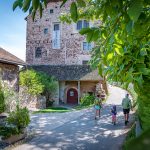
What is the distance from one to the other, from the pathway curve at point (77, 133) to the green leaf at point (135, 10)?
1182cm

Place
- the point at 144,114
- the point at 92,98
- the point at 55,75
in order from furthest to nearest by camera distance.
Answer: the point at 55,75 → the point at 92,98 → the point at 144,114

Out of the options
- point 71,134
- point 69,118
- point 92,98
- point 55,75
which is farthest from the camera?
point 55,75

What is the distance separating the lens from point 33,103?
29.3 metres

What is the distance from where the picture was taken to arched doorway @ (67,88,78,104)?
35.6 meters

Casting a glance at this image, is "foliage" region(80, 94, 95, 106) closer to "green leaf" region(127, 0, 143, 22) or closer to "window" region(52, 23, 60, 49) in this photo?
"window" region(52, 23, 60, 49)

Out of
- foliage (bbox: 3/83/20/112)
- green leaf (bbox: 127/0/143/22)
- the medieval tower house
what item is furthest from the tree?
the medieval tower house

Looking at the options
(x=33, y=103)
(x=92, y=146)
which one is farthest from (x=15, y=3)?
(x=33, y=103)

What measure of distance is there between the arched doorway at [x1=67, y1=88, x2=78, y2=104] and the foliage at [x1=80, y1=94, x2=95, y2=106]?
2876mm

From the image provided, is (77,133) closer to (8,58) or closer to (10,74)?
(8,58)

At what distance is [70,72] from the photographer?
117 ft

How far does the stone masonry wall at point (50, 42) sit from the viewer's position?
39.2 m

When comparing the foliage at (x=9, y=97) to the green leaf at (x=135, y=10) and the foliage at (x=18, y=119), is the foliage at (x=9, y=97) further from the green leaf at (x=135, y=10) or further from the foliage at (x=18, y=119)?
the green leaf at (x=135, y=10)

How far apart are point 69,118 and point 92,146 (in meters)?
8.63

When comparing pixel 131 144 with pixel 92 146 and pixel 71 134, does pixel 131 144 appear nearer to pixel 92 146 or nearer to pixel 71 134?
pixel 92 146
